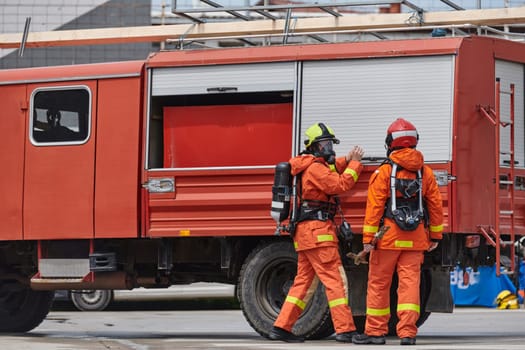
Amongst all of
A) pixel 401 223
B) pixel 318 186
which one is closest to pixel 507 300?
pixel 318 186

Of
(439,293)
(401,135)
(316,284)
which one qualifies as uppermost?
(401,135)

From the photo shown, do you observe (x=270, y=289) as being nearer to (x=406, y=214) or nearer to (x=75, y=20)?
(x=406, y=214)

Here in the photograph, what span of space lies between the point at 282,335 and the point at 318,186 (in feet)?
4.58

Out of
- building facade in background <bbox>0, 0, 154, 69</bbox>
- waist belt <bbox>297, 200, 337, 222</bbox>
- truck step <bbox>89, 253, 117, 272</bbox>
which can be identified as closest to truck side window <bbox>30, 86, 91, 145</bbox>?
truck step <bbox>89, 253, 117, 272</bbox>

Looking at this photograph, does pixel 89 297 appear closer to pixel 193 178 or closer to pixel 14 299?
pixel 14 299

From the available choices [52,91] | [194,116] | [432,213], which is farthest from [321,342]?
[52,91]

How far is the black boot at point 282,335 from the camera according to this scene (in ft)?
38.4

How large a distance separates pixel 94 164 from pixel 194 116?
115cm

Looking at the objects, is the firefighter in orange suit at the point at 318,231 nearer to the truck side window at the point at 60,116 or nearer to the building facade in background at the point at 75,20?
the truck side window at the point at 60,116

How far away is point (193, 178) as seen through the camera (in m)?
12.5

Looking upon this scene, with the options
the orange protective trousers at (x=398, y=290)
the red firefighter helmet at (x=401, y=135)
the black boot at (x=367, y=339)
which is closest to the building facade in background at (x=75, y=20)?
the red firefighter helmet at (x=401, y=135)

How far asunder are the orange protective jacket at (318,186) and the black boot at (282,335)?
76 cm

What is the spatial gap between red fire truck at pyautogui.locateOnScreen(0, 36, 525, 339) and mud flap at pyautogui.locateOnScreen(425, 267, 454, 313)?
0.01 m

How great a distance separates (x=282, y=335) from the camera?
38.4 feet
